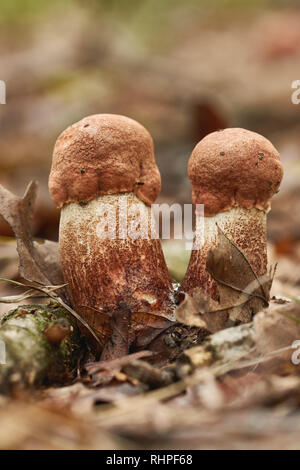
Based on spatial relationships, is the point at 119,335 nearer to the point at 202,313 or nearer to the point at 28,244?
the point at 202,313

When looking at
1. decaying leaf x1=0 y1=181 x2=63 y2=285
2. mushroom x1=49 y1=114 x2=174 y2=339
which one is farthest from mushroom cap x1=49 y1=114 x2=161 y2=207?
decaying leaf x1=0 y1=181 x2=63 y2=285

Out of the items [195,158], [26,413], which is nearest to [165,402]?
[26,413]

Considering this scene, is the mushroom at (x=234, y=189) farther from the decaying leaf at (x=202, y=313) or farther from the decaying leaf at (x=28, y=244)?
the decaying leaf at (x=28, y=244)

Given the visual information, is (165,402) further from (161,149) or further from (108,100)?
(108,100)

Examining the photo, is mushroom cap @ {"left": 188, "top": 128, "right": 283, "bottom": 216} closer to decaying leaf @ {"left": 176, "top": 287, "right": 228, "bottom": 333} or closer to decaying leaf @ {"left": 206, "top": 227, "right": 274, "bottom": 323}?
decaying leaf @ {"left": 206, "top": 227, "right": 274, "bottom": 323}

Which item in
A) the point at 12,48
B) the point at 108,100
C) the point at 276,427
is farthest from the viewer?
the point at 12,48

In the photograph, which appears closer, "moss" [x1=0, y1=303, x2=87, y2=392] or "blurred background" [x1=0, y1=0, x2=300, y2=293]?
"moss" [x1=0, y1=303, x2=87, y2=392]

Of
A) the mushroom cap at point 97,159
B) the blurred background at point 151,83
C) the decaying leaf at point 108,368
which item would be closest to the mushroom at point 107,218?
the mushroom cap at point 97,159
